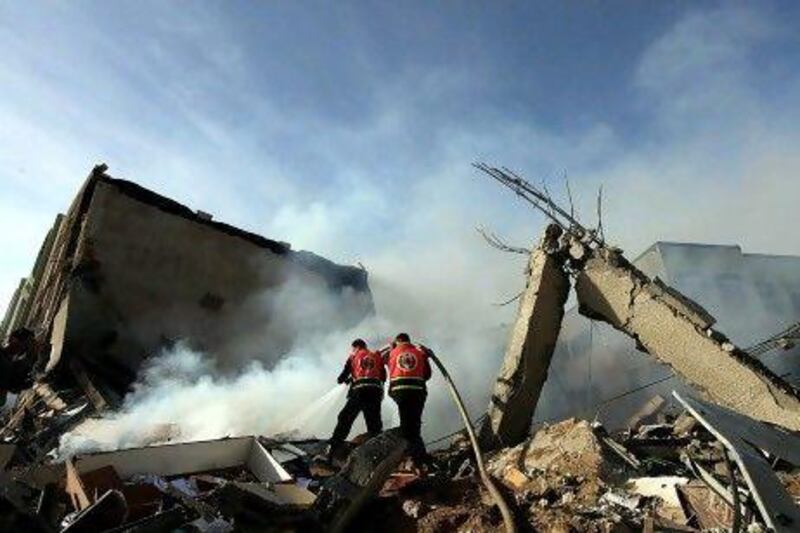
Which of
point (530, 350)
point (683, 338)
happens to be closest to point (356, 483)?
point (530, 350)

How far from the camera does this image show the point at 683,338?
286 inches

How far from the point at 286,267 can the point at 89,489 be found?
10.9m

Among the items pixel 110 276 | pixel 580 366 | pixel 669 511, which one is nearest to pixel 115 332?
pixel 110 276

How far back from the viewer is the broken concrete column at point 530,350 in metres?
8.09

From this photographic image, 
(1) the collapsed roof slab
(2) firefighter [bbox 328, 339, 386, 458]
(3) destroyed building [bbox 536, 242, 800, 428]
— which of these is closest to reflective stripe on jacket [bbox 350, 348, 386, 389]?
(2) firefighter [bbox 328, 339, 386, 458]

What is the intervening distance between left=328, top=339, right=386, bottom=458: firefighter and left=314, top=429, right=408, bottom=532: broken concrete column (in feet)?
8.00

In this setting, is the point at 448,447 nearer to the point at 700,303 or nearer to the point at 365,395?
the point at 365,395

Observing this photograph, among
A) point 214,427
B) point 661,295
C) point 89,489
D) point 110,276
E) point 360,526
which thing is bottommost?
point 360,526

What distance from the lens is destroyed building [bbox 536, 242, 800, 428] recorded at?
20.2 meters

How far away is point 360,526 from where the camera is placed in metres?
5.12

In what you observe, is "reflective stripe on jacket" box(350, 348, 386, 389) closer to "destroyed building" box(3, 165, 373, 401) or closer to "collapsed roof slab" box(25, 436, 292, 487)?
"collapsed roof slab" box(25, 436, 292, 487)

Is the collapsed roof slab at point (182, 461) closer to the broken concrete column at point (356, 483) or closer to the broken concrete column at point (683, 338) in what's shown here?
the broken concrete column at point (356, 483)

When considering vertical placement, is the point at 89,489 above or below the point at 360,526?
above

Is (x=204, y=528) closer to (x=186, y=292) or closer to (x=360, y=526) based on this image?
(x=360, y=526)
